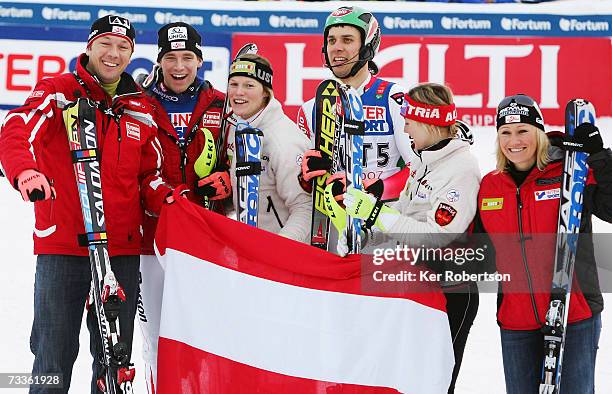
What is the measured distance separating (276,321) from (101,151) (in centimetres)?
122

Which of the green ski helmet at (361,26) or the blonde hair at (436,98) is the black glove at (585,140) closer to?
the blonde hair at (436,98)

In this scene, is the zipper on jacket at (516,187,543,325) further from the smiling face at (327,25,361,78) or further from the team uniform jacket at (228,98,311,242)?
the smiling face at (327,25,361,78)

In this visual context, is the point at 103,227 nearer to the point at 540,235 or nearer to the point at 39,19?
the point at 540,235

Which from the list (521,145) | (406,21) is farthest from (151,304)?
(406,21)

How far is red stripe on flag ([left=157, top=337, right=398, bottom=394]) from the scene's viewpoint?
411cm

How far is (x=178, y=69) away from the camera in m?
4.84

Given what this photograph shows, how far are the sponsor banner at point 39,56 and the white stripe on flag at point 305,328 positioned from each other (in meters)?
7.33

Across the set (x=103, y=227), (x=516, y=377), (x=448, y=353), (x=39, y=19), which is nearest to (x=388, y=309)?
(x=448, y=353)

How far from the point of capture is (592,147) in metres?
3.87

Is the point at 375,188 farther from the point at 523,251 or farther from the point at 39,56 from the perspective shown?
the point at 39,56

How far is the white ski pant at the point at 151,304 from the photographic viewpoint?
475cm

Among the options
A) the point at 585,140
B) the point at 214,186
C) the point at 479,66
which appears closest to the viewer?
the point at 585,140

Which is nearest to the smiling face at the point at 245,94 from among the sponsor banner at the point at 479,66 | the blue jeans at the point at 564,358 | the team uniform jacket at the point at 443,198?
the team uniform jacket at the point at 443,198

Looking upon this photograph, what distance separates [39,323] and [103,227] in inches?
22.3
